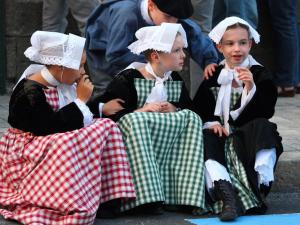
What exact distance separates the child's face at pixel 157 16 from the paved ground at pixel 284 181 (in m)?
1.13

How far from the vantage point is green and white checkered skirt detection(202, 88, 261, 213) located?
5.62 meters

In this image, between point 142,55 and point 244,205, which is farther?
point 142,55

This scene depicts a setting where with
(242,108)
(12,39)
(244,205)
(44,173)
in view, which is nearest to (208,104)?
(242,108)

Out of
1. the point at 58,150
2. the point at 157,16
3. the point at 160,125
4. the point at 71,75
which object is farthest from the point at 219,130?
the point at 58,150

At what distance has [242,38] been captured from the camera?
5.93 m

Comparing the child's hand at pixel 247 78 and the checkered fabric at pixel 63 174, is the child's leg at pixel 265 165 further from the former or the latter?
the checkered fabric at pixel 63 174

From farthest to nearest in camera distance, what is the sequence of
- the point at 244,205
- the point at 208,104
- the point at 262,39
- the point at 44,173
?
the point at 262,39 < the point at 208,104 < the point at 244,205 < the point at 44,173

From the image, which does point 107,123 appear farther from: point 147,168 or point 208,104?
point 208,104

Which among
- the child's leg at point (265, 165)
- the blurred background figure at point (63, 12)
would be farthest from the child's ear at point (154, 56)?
the blurred background figure at point (63, 12)

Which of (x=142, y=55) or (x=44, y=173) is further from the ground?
(x=142, y=55)

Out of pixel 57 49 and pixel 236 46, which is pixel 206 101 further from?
pixel 57 49

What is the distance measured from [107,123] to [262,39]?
3823mm

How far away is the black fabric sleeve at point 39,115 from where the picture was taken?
5.25m

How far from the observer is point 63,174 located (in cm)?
516
